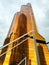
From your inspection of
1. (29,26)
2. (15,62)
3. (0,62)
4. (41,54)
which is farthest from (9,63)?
(29,26)

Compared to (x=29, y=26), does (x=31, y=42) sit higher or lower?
lower

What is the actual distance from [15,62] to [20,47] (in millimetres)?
584

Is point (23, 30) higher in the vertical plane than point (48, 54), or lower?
higher

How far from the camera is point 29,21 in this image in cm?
553

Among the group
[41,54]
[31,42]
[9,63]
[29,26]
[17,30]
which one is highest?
[29,26]

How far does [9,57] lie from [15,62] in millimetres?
206

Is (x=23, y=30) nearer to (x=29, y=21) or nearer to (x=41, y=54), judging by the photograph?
(x=41, y=54)

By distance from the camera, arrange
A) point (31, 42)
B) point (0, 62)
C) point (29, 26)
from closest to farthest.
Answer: point (0, 62)
point (31, 42)
point (29, 26)

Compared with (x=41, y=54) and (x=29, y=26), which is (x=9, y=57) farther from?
(x=29, y=26)

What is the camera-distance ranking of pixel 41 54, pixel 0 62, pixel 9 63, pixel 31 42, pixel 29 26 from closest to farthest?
pixel 9 63 → pixel 0 62 → pixel 41 54 → pixel 31 42 → pixel 29 26

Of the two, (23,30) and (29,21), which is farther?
(29,21)

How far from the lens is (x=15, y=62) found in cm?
309

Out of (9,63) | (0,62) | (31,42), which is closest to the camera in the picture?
(9,63)

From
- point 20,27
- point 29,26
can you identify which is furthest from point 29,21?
point 20,27
